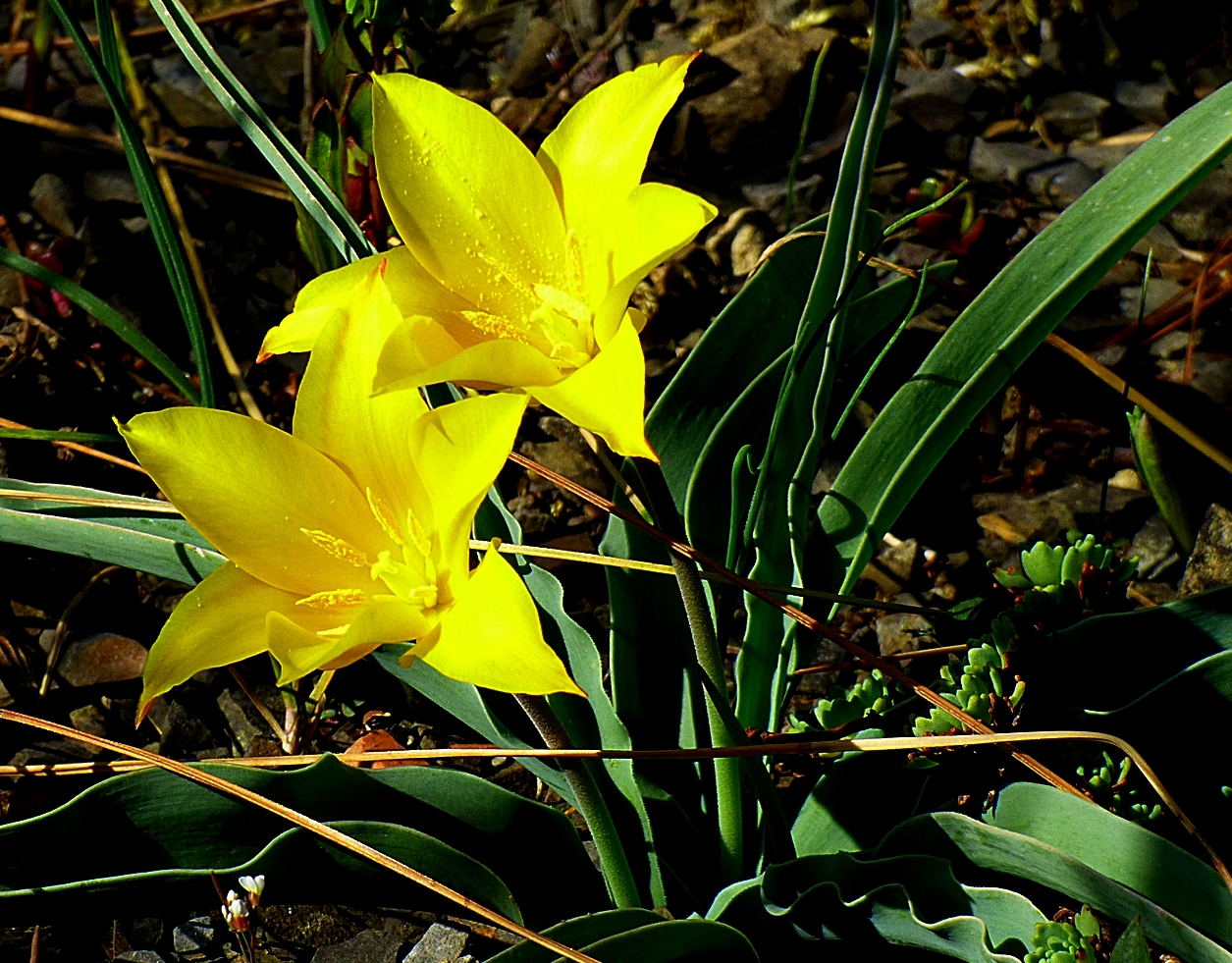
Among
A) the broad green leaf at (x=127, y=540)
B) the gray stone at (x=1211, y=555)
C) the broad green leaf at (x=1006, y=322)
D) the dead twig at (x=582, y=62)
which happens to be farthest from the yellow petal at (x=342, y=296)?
the dead twig at (x=582, y=62)

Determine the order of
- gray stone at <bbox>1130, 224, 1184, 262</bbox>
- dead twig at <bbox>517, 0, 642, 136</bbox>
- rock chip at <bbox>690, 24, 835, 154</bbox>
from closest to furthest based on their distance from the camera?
gray stone at <bbox>1130, 224, 1184, 262</bbox> < dead twig at <bbox>517, 0, 642, 136</bbox> < rock chip at <bbox>690, 24, 835, 154</bbox>

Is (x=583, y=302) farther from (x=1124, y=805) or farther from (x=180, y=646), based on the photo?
(x=1124, y=805)

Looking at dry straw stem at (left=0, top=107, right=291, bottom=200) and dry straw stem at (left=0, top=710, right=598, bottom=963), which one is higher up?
dry straw stem at (left=0, top=107, right=291, bottom=200)

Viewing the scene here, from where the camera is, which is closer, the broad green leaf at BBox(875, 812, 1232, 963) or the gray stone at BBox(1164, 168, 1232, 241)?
the broad green leaf at BBox(875, 812, 1232, 963)

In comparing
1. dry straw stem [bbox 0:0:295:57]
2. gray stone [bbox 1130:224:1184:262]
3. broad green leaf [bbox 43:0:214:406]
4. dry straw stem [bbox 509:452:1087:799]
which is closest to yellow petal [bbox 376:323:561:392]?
dry straw stem [bbox 509:452:1087:799]

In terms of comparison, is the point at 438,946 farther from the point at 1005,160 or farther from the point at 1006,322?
the point at 1005,160

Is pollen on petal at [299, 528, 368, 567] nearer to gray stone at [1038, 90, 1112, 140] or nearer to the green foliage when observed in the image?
the green foliage
